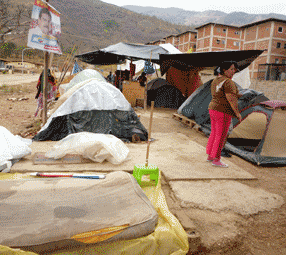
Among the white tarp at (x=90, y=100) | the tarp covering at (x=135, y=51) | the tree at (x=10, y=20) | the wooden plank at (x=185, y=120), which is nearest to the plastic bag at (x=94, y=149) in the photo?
the white tarp at (x=90, y=100)

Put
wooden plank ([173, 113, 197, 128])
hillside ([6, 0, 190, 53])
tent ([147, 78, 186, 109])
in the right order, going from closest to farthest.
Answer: wooden plank ([173, 113, 197, 128]) < tent ([147, 78, 186, 109]) < hillside ([6, 0, 190, 53])

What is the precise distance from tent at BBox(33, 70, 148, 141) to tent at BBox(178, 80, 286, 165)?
2349 millimetres

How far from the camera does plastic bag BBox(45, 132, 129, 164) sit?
145 inches

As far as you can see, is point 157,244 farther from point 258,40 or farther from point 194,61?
point 258,40

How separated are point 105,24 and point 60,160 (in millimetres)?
96545

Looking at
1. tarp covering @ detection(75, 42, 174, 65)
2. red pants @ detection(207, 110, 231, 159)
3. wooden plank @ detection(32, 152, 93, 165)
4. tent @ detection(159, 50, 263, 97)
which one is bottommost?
wooden plank @ detection(32, 152, 93, 165)

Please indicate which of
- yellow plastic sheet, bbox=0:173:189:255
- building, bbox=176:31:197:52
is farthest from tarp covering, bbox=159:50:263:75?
building, bbox=176:31:197:52

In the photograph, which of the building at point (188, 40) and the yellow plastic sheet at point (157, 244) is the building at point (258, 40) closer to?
the building at point (188, 40)

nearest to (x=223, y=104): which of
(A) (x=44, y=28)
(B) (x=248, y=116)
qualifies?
(B) (x=248, y=116)

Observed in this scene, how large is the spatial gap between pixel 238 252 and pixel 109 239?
1.18 metres

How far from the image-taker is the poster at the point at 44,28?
14.5 feet

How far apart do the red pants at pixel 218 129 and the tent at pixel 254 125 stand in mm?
1244

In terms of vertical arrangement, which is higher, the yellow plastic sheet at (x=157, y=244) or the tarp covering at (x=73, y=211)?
the tarp covering at (x=73, y=211)

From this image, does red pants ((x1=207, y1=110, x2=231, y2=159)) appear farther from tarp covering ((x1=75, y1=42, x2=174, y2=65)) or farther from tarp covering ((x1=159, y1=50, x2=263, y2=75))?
tarp covering ((x1=75, y1=42, x2=174, y2=65))
